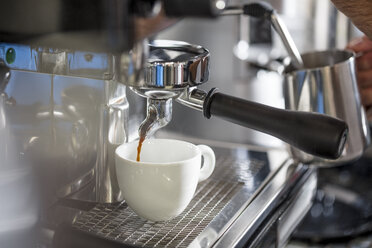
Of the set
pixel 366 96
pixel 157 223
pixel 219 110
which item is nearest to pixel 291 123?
pixel 219 110

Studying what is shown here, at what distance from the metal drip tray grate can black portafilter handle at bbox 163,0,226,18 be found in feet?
0.83

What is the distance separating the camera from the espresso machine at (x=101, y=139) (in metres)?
0.58

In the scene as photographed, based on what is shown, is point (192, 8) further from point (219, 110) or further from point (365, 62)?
point (365, 62)

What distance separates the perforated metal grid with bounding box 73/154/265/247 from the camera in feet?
2.03

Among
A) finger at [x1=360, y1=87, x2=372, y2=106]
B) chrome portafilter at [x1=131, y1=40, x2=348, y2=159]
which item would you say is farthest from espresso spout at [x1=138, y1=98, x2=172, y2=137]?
finger at [x1=360, y1=87, x2=372, y2=106]

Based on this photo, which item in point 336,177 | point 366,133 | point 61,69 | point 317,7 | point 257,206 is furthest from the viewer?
point 317,7

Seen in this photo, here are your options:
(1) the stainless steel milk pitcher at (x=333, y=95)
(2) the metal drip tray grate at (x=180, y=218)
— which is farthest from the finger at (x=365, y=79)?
(2) the metal drip tray grate at (x=180, y=218)

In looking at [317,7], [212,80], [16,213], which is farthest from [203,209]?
[317,7]

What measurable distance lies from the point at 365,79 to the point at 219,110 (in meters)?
0.38

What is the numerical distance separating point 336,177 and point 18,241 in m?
0.64

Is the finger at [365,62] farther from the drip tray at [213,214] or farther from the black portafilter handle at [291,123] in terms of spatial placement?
the black portafilter handle at [291,123]

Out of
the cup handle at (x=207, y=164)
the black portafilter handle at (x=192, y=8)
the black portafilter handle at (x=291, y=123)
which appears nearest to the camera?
the black portafilter handle at (x=192, y=8)

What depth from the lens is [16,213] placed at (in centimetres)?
61

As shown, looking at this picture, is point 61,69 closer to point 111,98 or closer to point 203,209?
point 111,98
